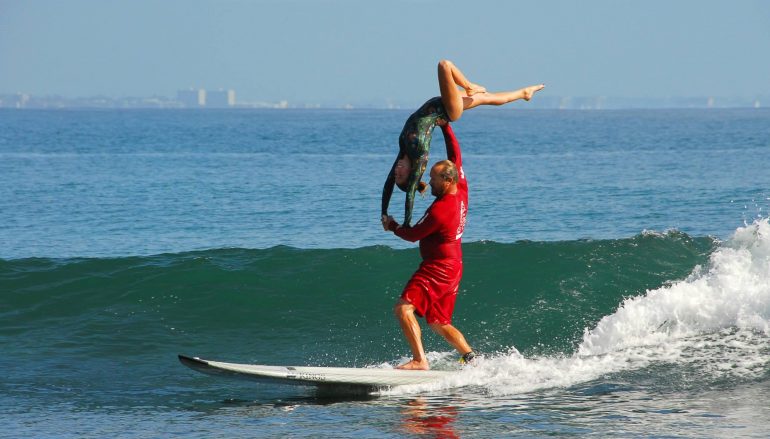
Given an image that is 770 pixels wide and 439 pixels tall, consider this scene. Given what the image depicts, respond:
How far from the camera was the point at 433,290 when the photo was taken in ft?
28.7

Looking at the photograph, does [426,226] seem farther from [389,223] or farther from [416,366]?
[416,366]

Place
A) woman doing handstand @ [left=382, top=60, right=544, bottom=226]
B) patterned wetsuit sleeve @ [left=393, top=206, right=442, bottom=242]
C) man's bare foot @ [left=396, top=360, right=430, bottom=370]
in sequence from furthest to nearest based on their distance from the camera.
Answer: man's bare foot @ [left=396, top=360, right=430, bottom=370], patterned wetsuit sleeve @ [left=393, top=206, right=442, bottom=242], woman doing handstand @ [left=382, top=60, right=544, bottom=226]

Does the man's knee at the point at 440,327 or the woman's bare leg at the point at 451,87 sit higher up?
the woman's bare leg at the point at 451,87

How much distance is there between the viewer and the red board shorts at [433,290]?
8.76 meters

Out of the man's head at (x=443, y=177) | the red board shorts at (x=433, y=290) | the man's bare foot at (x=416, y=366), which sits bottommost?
the man's bare foot at (x=416, y=366)

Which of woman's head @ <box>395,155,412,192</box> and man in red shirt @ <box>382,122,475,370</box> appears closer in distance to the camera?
woman's head @ <box>395,155,412,192</box>

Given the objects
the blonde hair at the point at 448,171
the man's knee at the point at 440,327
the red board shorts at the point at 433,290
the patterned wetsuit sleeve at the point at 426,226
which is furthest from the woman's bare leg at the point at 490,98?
the man's knee at the point at 440,327

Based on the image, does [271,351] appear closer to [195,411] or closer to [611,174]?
[195,411]

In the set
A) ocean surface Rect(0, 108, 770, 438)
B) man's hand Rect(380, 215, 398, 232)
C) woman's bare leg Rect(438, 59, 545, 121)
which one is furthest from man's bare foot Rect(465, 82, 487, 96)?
ocean surface Rect(0, 108, 770, 438)

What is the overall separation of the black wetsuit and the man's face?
0.09 feet

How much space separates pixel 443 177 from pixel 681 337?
132 inches

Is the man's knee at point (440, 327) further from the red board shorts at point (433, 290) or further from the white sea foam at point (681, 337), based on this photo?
the white sea foam at point (681, 337)

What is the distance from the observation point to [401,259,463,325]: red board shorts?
345 inches

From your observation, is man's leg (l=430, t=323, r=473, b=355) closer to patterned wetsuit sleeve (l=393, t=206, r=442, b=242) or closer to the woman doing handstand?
patterned wetsuit sleeve (l=393, t=206, r=442, b=242)
